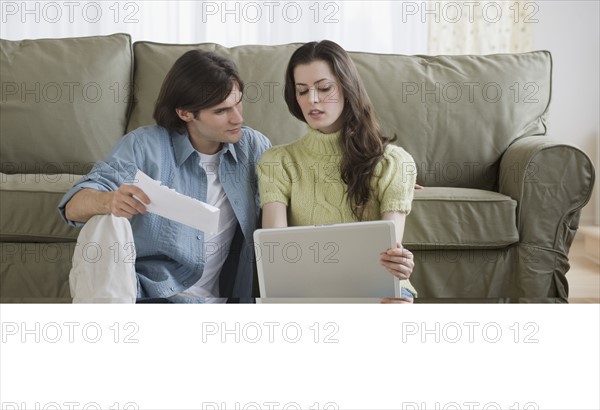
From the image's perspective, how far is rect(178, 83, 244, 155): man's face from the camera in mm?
1700

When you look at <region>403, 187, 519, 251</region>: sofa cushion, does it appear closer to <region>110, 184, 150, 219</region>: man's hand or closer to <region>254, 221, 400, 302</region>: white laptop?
<region>254, 221, 400, 302</region>: white laptop

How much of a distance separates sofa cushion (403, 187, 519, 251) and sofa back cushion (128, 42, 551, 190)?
309mm

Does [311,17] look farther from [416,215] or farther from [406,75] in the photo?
[416,215]

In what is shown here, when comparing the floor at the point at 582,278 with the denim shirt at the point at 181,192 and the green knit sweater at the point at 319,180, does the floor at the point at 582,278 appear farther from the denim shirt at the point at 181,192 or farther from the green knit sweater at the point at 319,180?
the denim shirt at the point at 181,192

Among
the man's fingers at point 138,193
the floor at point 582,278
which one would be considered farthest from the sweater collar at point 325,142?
the floor at point 582,278

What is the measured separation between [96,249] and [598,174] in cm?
291

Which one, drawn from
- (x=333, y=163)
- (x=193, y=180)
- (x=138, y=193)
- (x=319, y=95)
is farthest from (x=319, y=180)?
(x=138, y=193)

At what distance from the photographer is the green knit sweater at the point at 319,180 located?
1.65 m

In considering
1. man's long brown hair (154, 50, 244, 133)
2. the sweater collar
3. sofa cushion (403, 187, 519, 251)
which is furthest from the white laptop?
sofa cushion (403, 187, 519, 251)

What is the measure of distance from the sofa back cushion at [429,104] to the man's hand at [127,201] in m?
0.93

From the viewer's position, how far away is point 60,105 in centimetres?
246

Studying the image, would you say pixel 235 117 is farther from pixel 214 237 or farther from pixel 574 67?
pixel 574 67

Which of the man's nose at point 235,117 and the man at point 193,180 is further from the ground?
the man's nose at point 235,117

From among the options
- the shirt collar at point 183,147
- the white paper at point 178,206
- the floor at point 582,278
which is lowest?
the floor at point 582,278
